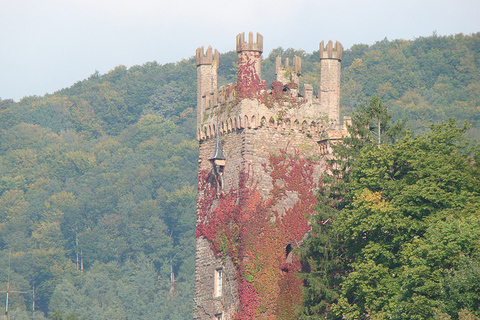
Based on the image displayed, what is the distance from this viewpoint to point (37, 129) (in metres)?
150

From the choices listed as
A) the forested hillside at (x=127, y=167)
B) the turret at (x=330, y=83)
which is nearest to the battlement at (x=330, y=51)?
the turret at (x=330, y=83)

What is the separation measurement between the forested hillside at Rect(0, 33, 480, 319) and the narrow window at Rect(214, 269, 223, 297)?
61661mm

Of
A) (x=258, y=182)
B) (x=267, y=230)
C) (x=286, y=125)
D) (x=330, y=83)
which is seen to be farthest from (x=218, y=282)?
(x=330, y=83)

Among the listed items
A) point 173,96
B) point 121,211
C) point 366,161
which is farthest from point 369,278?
point 173,96

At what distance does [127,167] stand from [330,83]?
94.7 m

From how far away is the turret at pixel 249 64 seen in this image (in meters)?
42.4

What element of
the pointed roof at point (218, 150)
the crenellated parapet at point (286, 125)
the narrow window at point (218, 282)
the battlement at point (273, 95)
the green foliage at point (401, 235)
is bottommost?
the narrow window at point (218, 282)

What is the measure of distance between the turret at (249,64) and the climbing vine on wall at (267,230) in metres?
3.22

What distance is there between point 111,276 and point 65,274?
17.3 feet

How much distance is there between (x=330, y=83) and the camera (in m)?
43.4

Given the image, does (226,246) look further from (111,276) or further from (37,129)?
(37,129)

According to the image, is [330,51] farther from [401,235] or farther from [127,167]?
[127,167]

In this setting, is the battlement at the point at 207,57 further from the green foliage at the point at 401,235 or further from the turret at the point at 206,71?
the green foliage at the point at 401,235

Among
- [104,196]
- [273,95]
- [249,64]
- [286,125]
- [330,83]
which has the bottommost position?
[104,196]
